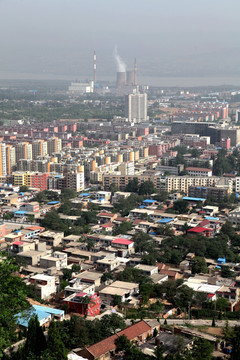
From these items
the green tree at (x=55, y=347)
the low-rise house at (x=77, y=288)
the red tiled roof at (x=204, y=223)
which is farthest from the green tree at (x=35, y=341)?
the red tiled roof at (x=204, y=223)

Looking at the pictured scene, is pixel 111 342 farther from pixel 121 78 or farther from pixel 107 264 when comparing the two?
pixel 121 78

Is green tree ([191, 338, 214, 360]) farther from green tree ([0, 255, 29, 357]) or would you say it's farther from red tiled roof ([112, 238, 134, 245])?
red tiled roof ([112, 238, 134, 245])

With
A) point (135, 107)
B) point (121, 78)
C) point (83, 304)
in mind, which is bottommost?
point (83, 304)

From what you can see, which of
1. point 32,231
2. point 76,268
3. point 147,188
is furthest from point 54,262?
point 147,188

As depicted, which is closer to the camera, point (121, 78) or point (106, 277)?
point (106, 277)

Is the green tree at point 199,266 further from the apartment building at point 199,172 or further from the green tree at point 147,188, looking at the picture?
the apartment building at point 199,172

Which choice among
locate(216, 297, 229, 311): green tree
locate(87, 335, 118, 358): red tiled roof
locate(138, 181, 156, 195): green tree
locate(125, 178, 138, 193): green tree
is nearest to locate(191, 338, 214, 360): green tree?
locate(87, 335, 118, 358): red tiled roof
